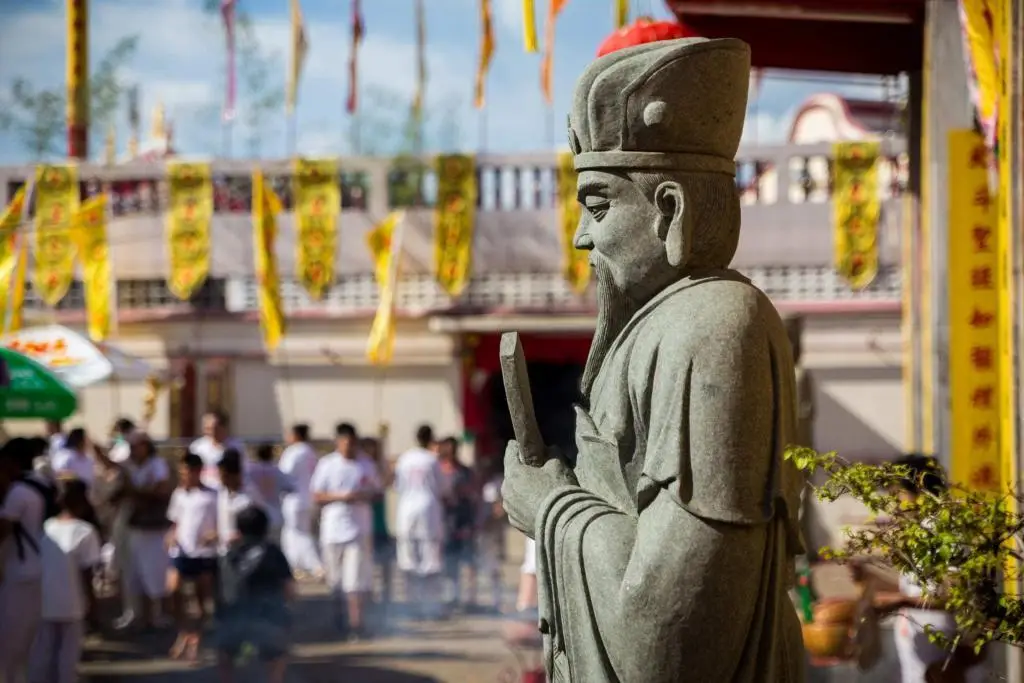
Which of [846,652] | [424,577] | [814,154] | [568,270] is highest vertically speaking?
[814,154]

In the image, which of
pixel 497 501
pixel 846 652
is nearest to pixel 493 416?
pixel 497 501

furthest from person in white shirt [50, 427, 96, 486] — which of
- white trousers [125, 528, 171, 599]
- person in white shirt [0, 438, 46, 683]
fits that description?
person in white shirt [0, 438, 46, 683]

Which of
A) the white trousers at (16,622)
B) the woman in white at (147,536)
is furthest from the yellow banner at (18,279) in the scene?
the white trousers at (16,622)

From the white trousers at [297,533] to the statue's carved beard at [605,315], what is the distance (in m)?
9.63

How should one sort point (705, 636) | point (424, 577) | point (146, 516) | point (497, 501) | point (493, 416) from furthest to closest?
point (493, 416), point (497, 501), point (424, 577), point (146, 516), point (705, 636)

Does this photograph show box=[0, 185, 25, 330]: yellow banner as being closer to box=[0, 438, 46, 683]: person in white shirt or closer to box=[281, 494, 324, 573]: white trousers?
box=[281, 494, 324, 573]: white trousers

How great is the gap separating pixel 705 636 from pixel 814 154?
14.8m

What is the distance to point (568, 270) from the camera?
55.8ft

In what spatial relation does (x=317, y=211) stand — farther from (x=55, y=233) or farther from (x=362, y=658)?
(x=362, y=658)

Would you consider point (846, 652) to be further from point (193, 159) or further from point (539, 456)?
point (193, 159)

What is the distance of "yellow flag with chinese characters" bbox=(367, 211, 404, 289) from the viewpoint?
16.4 metres

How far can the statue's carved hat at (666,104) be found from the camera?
2.91 metres

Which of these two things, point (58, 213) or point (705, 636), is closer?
point (705, 636)

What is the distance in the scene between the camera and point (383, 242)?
16531mm
